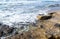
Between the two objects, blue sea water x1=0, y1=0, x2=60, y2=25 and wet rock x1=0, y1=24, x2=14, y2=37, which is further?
blue sea water x1=0, y1=0, x2=60, y2=25

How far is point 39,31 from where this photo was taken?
5621 millimetres

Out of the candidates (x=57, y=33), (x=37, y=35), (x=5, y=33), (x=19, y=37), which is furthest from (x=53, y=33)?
(x=5, y=33)

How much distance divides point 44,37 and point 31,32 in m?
0.45

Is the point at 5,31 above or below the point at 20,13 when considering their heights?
above

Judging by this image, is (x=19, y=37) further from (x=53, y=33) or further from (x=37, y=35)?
(x=53, y=33)

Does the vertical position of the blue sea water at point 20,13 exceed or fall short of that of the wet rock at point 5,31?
it falls short

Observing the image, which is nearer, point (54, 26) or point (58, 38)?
point (58, 38)

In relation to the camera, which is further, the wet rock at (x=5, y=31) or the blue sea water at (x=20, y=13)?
the blue sea water at (x=20, y=13)

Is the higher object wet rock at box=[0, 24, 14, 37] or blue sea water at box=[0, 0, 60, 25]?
wet rock at box=[0, 24, 14, 37]

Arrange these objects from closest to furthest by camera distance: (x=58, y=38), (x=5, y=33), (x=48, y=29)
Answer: (x=58, y=38) < (x=48, y=29) < (x=5, y=33)

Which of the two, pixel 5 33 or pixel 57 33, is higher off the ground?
pixel 57 33

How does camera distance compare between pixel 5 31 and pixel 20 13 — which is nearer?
pixel 5 31

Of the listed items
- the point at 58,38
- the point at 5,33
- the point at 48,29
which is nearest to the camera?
the point at 58,38

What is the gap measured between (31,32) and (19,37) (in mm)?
378
